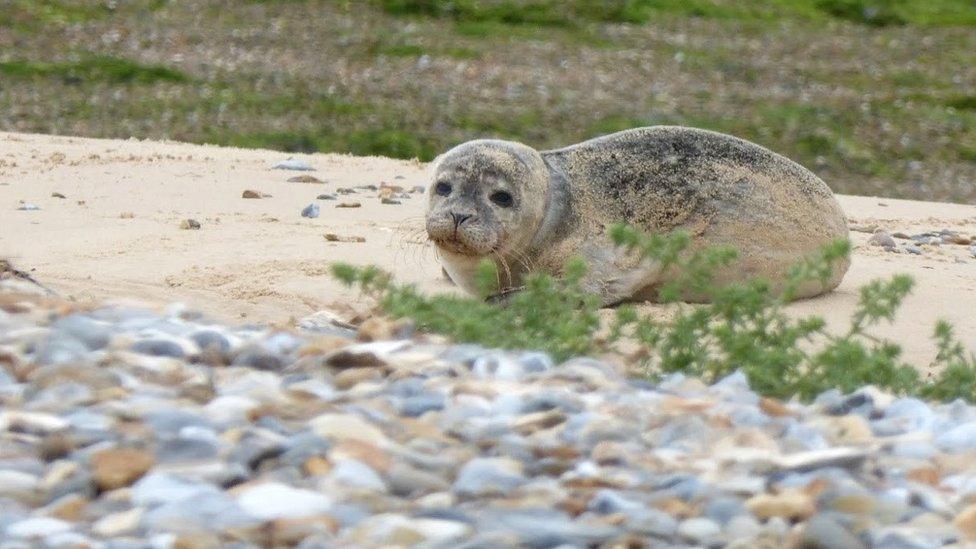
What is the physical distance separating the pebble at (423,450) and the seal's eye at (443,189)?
212cm

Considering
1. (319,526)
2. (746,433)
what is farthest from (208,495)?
(746,433)

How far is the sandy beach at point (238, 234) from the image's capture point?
5914 mm

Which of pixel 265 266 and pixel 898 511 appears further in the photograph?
pixel 265 266

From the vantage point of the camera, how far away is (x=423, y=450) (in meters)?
3.08

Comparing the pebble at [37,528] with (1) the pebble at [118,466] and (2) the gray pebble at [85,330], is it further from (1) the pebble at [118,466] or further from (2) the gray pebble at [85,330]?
(2) the gray pebble at [85,330]

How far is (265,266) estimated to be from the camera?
6496mm

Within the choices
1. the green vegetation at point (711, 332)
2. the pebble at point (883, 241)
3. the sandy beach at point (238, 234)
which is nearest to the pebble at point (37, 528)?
the green vegetation at point (711, 332)

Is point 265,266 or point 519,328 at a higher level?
point 519,328

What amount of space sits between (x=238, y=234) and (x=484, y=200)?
174 cm

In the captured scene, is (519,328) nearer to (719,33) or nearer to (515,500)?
(515,500)

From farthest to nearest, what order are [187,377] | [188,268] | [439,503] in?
1. [188,268]
2. [187,377]
3. [439,503]

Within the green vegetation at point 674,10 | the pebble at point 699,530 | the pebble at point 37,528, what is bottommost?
the green vegetation at point 674,10

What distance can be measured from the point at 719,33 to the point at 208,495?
20667 millimetres

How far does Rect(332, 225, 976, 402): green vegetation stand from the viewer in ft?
13.5
